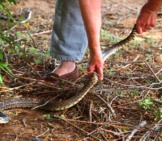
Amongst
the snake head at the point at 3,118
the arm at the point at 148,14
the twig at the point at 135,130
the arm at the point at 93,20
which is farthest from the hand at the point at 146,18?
the snake head at the point at 3,118

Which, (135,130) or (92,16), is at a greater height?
(92,16)

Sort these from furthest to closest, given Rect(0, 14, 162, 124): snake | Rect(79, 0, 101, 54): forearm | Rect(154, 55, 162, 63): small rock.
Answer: Rect(154, 55, 162, 63): small rock, Rect(0, 14, 162, 124): snake, Rect(79, 0, 101, 54): forearm

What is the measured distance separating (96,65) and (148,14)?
24.2 inches

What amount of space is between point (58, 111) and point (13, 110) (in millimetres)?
419

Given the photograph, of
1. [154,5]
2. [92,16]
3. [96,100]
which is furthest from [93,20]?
[96,100]

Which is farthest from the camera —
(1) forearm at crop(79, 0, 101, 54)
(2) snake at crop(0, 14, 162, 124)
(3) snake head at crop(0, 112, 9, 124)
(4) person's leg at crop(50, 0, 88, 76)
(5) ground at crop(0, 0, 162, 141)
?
(4) person's leg at crop(50, 0, 88, 76)

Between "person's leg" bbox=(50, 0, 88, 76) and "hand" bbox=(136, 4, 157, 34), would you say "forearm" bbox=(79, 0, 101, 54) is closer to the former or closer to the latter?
"hand" bbox=(136, 4, 157, 34)

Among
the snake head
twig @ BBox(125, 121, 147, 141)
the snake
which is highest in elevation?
the snake

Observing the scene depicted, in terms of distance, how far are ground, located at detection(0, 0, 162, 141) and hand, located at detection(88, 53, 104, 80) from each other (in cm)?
15

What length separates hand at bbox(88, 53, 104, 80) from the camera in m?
3.01

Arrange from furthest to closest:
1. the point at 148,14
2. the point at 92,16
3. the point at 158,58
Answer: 1. the point at 158,58
2. the point at 148,14
3. the point at 92,16

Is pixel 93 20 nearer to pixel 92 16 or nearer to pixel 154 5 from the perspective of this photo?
pixel 92 16

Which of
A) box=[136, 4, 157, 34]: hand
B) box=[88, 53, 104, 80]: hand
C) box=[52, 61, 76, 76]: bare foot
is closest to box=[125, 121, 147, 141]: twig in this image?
box=[88, 53, 104, 80]: hand

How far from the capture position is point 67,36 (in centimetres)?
379
